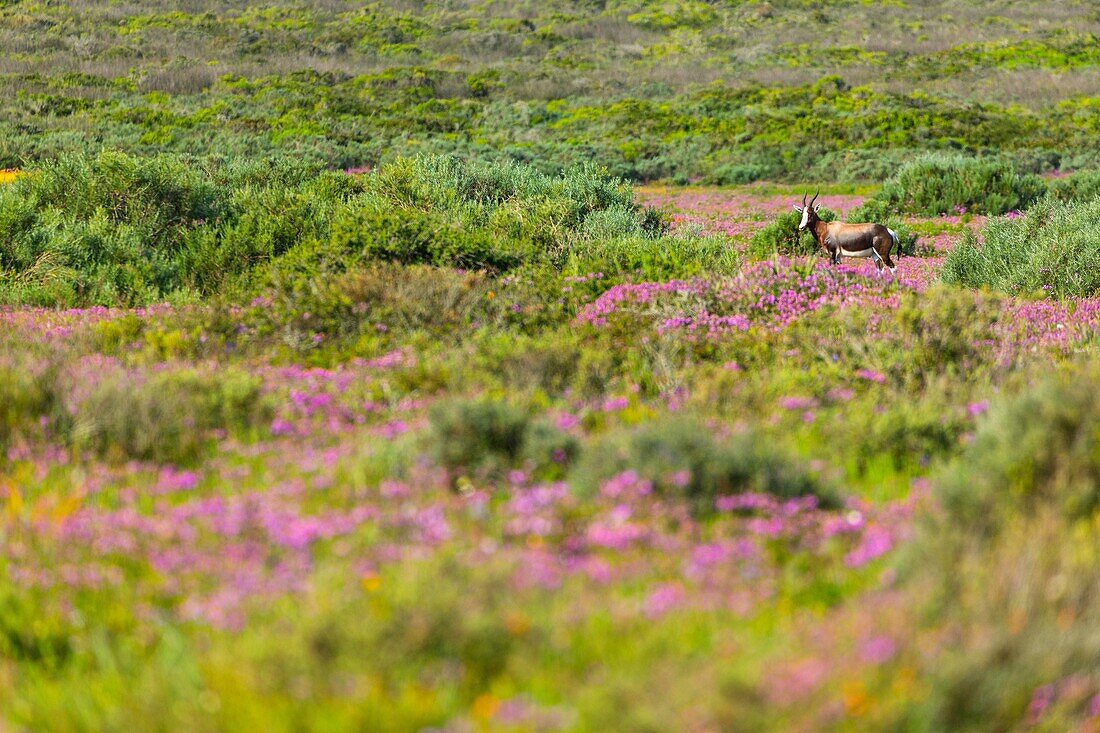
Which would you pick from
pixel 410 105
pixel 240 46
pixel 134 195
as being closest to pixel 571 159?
pixel 410 105

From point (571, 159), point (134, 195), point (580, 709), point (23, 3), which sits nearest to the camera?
point (580, 709)

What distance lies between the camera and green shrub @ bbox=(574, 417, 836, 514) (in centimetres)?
353

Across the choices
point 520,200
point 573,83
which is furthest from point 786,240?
point 573,83

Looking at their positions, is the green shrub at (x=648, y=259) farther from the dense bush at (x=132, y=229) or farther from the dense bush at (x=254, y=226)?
the dense bush at (x=132, y=229)

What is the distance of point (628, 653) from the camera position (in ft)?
7.97

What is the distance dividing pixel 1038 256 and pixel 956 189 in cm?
1112

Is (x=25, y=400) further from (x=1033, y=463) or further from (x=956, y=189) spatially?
(x=956, y=189)

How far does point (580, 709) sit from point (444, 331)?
480cm

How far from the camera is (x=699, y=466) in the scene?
141 inches

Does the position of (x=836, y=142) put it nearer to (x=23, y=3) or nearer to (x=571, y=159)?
(x=571, y=159)

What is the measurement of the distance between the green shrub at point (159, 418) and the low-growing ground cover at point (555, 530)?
0.02m

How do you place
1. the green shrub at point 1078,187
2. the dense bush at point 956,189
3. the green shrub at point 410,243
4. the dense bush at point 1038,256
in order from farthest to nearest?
the green shrub at point 1078,187 → the dense bush at point 956,189 → the dense bush at point 1038,256 → the green shrub at point 410,243

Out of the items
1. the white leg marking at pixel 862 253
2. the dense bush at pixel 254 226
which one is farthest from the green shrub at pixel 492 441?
the white leg marking at pixel 862 253

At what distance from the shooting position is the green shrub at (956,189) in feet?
63.5
